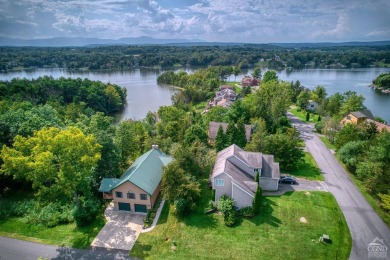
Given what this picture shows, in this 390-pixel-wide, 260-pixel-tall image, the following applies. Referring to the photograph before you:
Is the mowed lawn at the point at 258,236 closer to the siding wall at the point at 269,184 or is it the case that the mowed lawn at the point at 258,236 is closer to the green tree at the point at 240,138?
the siding wall at the point at 269,184

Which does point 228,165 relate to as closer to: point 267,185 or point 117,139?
point 267,185

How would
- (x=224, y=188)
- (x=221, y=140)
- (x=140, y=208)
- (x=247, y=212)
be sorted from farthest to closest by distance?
(x=221, y=140), (x=140, y=208), (x=224, y=188), (x=247, y=212)

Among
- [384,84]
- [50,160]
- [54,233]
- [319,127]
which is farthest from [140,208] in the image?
[384,84]

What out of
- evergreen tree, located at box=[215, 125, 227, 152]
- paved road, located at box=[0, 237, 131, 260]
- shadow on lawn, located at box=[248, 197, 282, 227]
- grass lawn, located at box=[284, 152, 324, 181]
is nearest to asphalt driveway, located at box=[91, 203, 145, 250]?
paved road, located at box=[0, 237, 131, 260]

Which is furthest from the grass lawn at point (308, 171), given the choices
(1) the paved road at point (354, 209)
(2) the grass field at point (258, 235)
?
(2) the grass field at point (258, 235)

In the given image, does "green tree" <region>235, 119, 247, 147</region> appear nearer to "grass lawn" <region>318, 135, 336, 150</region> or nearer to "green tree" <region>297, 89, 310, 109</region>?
"grass lawn" <region>318, 135, 336, 150</region>

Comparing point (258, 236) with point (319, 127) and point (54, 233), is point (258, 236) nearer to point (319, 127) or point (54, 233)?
point (54, 233)
